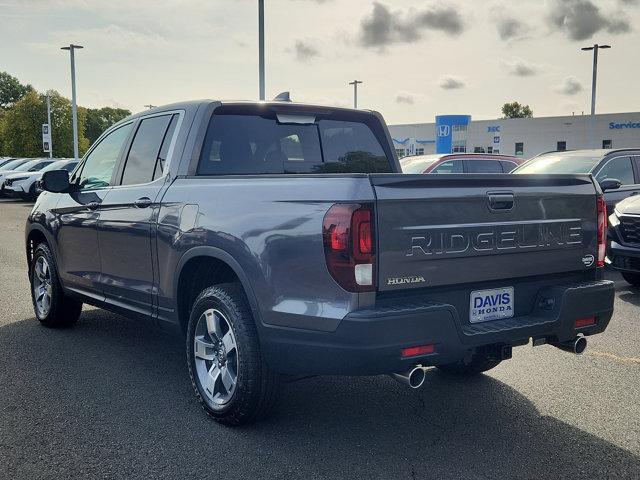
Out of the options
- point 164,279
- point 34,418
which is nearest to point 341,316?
point 164,279

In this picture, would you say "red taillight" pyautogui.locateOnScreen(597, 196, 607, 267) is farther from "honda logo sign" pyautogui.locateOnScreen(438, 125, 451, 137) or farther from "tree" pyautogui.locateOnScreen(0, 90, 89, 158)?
"tree" pyautogui.locateOnScreen(0, 90, 89, 158)

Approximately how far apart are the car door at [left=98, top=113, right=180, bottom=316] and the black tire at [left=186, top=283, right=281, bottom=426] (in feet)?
2.85

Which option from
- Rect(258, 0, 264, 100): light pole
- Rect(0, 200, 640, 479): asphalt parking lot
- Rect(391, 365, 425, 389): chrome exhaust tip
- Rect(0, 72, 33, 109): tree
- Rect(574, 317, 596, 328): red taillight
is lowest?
Rect(0, 200, 640, 479): asphalt parking lot

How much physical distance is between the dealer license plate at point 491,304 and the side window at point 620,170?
7.67 metres

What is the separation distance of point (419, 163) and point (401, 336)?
11.1 metres

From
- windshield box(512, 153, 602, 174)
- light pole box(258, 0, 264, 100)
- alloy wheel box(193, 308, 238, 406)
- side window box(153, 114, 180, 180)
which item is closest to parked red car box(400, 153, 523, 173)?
windshield box(512, 153, 602, 174)

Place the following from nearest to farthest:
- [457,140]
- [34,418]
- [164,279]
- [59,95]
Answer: [34,418]
[164,279]
[59,95]
[457,140]

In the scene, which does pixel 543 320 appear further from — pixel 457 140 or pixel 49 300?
pixel 457 140

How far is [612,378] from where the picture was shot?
196 inches

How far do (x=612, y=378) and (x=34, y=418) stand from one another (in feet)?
12.8

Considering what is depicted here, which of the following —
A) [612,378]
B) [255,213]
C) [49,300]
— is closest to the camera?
[255,213]

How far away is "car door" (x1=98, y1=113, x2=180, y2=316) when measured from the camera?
187 inches

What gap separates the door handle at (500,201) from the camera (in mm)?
3662

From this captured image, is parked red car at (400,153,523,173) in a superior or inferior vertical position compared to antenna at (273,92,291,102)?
inferior
